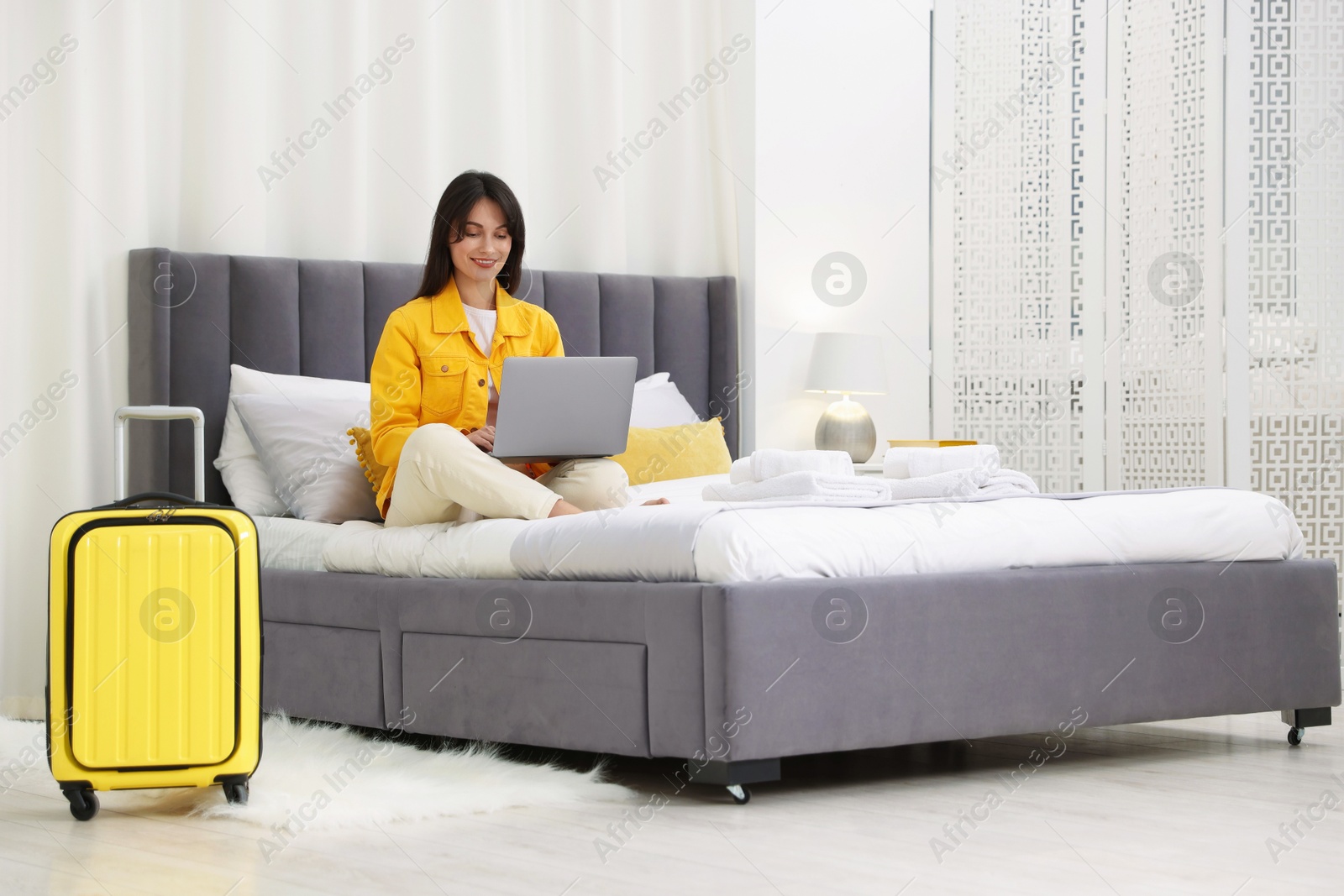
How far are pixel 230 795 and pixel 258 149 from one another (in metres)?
2.33

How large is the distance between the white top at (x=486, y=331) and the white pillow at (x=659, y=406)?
83cm

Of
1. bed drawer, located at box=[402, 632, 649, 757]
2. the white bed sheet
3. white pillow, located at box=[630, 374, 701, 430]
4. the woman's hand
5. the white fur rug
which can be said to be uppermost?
white pillow, located at box=[630, 374, 701, 430]

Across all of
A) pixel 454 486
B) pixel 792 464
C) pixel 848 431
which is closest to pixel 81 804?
pixel 454 486

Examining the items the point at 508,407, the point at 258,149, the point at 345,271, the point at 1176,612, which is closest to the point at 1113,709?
the point at 1176,612

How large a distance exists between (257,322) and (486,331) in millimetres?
888

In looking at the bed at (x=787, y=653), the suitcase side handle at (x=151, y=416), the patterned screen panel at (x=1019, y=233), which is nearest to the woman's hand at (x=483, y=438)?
the bed at (x=787, y=653)

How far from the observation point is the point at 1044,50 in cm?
499

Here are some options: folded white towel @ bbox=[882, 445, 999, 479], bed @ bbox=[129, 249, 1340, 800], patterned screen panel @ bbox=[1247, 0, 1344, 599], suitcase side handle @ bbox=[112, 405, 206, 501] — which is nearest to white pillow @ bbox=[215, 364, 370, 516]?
suitcase side handle @ bbox=[112, 405, 206, 501]

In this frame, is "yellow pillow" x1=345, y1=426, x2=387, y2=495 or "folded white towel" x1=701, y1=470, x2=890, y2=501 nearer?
"folded white towel" x1=701, y1=470, x2=890, y2=501

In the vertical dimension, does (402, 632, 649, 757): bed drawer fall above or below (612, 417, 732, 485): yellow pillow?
below

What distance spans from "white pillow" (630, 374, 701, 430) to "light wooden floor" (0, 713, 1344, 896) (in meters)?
1.75

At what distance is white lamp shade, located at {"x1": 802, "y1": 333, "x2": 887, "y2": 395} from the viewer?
190 inches

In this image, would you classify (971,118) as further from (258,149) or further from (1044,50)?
(258,149)

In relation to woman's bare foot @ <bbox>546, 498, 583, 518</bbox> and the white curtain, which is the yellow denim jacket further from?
the white curtain
